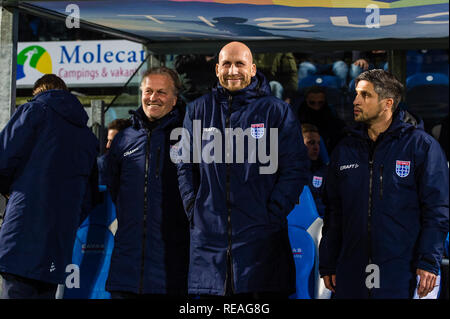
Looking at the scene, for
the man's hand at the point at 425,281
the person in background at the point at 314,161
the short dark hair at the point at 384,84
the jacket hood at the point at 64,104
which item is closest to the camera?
the man's hand at the point at 425,281

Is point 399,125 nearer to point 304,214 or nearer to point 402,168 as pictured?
point 402,168

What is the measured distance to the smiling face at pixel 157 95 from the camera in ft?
13.3

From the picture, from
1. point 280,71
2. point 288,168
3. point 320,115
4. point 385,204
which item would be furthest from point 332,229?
point 280,71

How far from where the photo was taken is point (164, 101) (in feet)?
13.4

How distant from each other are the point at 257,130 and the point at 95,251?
186 centimetres

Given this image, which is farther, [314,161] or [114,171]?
[314,161]

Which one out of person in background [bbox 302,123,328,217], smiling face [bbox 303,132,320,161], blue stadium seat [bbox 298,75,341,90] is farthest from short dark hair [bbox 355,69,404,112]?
blue stadium seat [bbox 298,75,341,90]

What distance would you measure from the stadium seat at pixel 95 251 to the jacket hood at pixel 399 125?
1.96 m

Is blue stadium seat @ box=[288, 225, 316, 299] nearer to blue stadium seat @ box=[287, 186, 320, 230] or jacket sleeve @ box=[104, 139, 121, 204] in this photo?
blue stadium seat @ box=[287, 186, 320, 230]

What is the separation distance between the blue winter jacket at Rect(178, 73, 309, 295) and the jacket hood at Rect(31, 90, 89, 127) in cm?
84

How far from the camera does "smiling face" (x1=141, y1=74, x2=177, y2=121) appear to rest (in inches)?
160

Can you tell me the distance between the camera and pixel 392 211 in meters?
3.48

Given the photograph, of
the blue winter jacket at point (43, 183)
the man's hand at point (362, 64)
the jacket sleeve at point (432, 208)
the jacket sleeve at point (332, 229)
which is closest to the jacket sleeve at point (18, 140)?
the blue winter jacket at point (43, 183)

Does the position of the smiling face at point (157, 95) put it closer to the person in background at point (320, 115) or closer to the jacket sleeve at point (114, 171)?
the jacket sleeve at point (114, 171)
